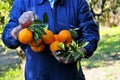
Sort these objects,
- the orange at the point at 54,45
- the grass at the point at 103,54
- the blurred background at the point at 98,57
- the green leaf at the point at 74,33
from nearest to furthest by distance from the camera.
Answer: the orange at the point at 54,45 < the green leaf at the point at 74,33 < the blurred background at the point at 98,57 < the grass at the point at 103,54

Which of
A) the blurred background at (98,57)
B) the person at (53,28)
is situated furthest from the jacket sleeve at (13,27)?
the blurred background at (98,57)

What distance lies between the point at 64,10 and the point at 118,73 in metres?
6.21

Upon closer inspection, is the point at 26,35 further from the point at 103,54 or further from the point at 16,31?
the point at 103,54

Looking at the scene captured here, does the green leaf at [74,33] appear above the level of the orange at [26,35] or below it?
below

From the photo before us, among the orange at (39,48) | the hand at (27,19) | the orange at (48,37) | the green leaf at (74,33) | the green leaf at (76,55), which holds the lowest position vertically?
the green leaf at (76,55)

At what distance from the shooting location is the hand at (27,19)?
8.55 ft

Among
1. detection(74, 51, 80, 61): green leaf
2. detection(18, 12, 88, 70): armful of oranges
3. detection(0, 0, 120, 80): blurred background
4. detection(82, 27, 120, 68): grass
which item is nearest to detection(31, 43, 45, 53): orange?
detection(18, 12, 88, 70): armful of oranges

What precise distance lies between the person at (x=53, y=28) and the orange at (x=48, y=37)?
0.17 metres

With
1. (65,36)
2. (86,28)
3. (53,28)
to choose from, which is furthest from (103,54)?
(65,36)

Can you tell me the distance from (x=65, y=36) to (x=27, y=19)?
30 centimetres

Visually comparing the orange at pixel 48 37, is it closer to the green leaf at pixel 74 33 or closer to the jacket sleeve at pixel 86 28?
the green leaf at pixel 74 33

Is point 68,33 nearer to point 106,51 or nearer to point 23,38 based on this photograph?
point 23,38

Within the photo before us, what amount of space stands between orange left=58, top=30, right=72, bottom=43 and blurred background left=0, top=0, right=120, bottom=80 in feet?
11.3

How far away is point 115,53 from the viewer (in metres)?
13.1
